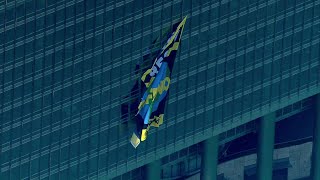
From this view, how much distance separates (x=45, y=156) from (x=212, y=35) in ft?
75.0

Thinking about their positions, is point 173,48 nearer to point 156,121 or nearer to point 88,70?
point 156,121

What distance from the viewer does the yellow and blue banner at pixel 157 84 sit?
630 feet

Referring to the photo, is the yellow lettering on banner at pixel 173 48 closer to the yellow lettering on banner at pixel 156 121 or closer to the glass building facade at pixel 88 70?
the glass building facade at pixel 88 70

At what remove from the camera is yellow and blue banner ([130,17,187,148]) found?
192 meters

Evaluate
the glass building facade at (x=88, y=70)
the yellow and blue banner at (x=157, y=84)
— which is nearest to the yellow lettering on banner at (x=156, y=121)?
the yellow and blue banner at (x=157, y=84)

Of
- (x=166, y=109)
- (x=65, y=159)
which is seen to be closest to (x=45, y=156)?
(x=65, y=159)

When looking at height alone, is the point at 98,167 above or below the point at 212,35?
below

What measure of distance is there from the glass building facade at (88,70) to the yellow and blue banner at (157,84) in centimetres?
151

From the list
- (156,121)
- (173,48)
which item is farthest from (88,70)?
(156,121)

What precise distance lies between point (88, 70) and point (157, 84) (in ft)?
26.5

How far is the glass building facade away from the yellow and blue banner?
1.51 meters

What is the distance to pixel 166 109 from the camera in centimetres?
19788

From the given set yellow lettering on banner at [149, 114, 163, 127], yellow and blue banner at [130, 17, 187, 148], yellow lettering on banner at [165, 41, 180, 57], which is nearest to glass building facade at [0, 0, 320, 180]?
yellow and blue banner at [130, 17, 187, 148]

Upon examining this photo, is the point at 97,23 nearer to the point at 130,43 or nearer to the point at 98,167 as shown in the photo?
the point at 130,43
